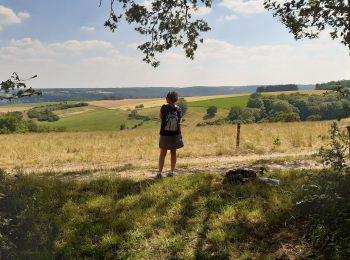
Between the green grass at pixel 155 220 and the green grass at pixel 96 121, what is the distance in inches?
2877

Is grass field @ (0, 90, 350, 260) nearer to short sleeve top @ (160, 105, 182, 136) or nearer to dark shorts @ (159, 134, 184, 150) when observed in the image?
dark shorts @ (159, 134, 184, 150)

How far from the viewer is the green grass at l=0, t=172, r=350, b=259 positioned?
242 inches

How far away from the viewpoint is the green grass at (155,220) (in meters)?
6.14

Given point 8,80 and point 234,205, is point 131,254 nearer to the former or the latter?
point 234,205

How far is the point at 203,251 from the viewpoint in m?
6.14

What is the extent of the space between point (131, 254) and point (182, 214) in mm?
1504

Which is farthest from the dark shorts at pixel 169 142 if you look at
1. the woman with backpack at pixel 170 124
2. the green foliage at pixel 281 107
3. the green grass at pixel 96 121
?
the green grass at pixel 96 121

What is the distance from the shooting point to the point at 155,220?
7.18 m

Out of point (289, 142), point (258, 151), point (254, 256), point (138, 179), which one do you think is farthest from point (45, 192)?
point (289, 142)

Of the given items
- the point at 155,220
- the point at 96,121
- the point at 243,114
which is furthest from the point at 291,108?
the point at 155,220

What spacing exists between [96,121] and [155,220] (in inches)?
3395

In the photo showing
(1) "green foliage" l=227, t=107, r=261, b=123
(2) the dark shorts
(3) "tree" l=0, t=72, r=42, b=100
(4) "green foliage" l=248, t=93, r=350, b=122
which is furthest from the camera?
(1) "green foliage" l=227, t=107, r=261, b=123

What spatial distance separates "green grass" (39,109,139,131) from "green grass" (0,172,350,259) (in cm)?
7307

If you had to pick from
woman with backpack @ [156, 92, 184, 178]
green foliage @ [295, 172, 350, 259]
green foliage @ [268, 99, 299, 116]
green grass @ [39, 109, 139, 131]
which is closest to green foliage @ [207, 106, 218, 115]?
green grass @ [39, 109, 139, 131]
